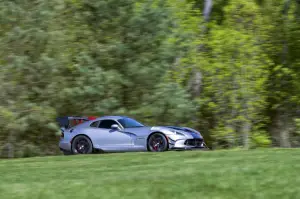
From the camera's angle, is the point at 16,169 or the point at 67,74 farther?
the point at 67,74

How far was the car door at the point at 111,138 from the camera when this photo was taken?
18219 millimetres

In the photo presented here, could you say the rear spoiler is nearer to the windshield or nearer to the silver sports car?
the silver sports car

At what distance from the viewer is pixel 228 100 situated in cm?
2439

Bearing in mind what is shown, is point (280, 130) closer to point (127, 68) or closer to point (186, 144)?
point (127, 68)

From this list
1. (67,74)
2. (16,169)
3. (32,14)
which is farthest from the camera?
(67,74)

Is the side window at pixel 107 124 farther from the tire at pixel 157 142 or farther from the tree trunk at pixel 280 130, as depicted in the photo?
the tree trunk at pixel 280 130

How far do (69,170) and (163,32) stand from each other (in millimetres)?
11481

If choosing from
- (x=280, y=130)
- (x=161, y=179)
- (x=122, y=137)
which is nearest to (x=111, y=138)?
(x=122, y=137)

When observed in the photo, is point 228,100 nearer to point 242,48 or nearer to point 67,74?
point 242,48

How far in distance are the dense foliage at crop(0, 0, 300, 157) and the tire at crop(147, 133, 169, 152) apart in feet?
13.1

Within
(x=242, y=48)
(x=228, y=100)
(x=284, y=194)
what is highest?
(x=242, y=48)

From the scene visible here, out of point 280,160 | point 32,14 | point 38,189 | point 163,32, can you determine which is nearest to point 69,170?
point 38,189

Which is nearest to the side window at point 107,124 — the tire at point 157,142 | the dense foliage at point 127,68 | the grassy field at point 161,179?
the tire at point 157,142

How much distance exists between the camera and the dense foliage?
20.2 metres
